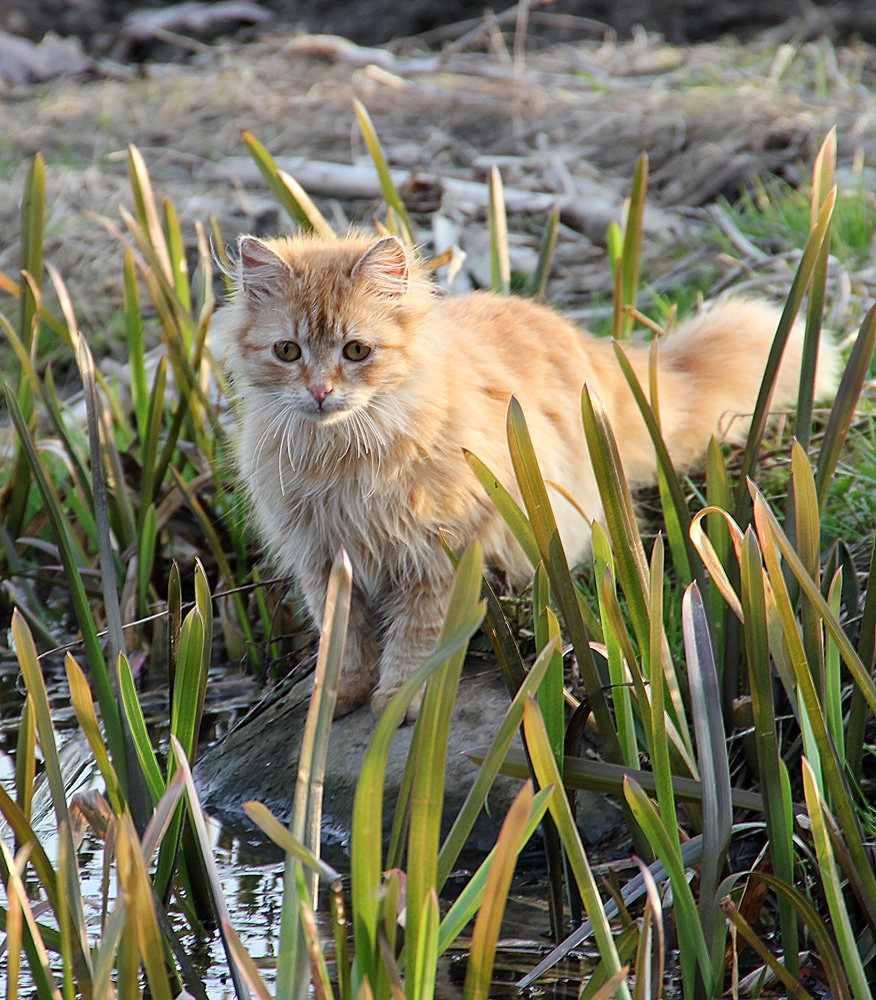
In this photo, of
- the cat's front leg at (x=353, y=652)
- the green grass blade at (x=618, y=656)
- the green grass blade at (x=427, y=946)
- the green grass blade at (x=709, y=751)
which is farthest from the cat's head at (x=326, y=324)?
the green grass blade at (x=427, y=946)

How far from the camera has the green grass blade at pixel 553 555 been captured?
4.96 feet

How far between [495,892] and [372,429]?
1.25 metres

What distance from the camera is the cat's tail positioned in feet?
9.66

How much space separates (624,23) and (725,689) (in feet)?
24.5

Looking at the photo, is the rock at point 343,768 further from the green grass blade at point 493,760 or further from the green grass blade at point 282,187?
the green grass blade at point 282,187

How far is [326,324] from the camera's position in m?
2.31

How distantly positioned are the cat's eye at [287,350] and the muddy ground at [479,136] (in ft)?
4.39

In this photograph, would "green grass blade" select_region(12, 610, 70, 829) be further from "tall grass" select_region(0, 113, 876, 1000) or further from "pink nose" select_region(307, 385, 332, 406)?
"pink nose" select_region(307, 385, 332, 406)

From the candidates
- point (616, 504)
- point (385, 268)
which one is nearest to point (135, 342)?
point (385, 268)

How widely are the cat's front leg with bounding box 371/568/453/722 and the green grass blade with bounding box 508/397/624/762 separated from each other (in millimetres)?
709

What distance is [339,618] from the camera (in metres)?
1.20

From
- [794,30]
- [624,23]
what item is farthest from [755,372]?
[624,23]

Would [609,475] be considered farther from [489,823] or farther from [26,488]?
[26,488]

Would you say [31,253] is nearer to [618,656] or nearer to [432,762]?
[618,656]
